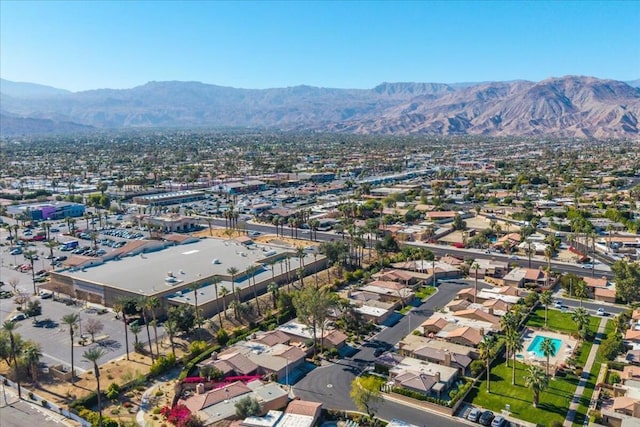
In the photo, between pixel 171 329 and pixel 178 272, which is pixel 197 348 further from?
pixel 178 272

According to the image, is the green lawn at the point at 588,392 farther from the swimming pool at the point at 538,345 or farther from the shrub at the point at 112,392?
the shrub at the point at 112,392

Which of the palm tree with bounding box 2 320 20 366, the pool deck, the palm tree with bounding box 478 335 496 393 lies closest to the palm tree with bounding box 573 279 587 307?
the pool deck

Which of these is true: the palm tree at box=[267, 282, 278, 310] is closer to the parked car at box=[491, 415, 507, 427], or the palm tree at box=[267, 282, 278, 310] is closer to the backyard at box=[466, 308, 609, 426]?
the backyard at box=[466, 308, 609, 426]

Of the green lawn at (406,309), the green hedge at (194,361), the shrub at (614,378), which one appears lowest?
the green lawn at (406,309)

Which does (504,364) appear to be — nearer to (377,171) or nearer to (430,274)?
(430,274)

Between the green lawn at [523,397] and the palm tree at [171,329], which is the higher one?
the palm tree at [171,329]

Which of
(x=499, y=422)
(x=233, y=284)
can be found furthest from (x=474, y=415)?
(x=233, y=284)

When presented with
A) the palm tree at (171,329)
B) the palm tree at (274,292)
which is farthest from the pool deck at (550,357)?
the palm tree at (171,329)
